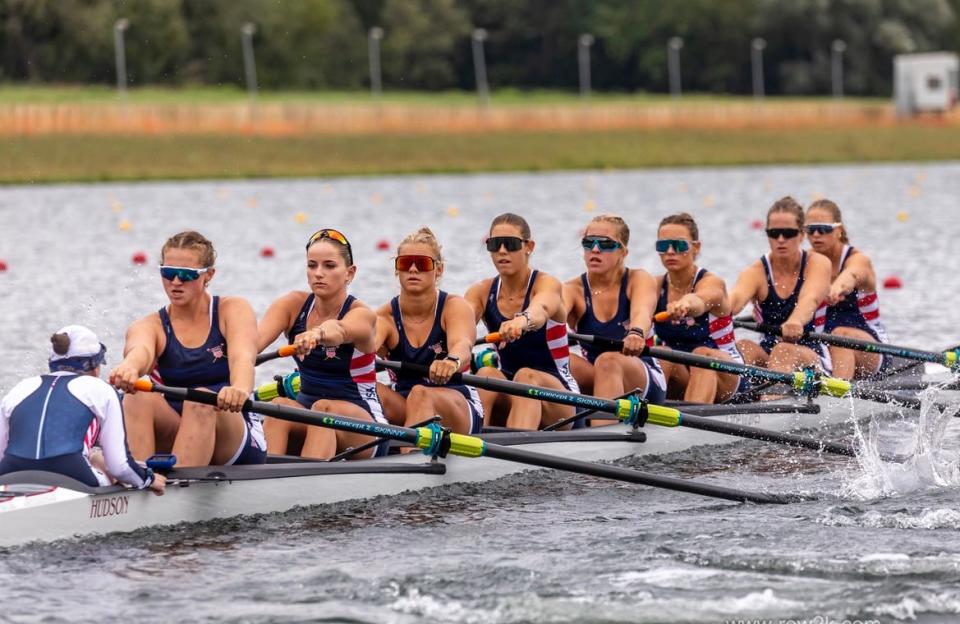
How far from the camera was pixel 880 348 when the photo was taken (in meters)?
11.8

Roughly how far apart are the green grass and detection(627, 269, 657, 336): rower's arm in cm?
3995

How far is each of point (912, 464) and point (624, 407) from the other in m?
1.75

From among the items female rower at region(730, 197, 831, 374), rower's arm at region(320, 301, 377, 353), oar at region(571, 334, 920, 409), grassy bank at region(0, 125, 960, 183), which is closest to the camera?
rower's arm at region(320, 301, 377, 353)

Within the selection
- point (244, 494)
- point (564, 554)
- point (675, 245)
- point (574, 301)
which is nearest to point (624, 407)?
point (574, 301)

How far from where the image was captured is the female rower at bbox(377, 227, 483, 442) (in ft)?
30.2

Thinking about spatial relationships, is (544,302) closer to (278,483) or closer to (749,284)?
(278,483)

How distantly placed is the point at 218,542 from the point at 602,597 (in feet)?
6.80

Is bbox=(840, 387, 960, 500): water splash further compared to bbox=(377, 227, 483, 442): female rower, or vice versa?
bbox=(840, 387, 960, 500): water splash

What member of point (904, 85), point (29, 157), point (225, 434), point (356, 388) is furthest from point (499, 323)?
point (904, 85)

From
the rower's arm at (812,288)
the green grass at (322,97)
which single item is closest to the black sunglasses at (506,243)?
the rower's arm at (812,288)

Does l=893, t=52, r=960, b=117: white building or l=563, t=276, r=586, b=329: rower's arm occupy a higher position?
l=893, t=52, r=960, b=117: white building

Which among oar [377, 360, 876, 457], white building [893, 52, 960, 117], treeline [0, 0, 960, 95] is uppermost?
treeline [0, 0, 960, 95]

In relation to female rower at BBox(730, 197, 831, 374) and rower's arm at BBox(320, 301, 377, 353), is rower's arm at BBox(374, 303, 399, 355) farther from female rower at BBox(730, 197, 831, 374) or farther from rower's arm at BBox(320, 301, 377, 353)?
Result: female rower at BBox(730, 197, 831, 374)

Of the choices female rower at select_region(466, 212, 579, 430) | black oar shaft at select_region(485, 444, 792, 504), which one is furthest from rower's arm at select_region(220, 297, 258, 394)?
female rower at select_region(466, 212, 579, 430)
